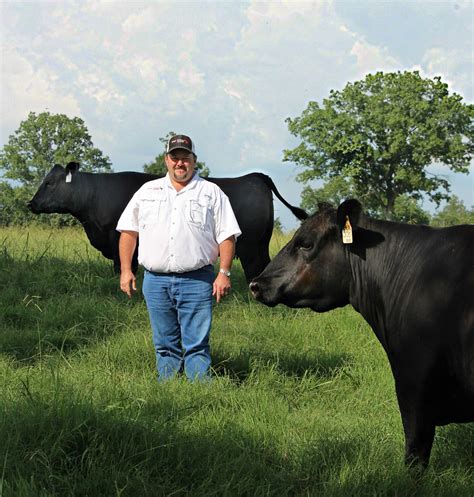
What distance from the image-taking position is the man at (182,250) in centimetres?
504

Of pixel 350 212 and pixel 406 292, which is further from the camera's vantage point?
pixel 350 212

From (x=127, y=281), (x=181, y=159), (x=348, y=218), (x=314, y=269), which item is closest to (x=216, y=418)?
(x=314, y=269)

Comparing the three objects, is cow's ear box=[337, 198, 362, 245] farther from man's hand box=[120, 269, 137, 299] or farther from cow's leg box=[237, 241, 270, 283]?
cow's leg box=[237, 241, 270, 283]

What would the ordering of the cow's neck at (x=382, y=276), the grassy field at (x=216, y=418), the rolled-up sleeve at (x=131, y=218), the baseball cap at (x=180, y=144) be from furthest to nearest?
1. the rolled-up sleeve at (x=131, y=218)
2. the baseball cap at (x=180, y=144)
3. the cow's neck at (x=382, y=276)
4. the grassy field at (x=216, y=418)

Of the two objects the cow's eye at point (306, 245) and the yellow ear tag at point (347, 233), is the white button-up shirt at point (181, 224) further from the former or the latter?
the yellow ear tag at point (347, 233)

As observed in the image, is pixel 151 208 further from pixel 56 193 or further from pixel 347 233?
pixel 56 193

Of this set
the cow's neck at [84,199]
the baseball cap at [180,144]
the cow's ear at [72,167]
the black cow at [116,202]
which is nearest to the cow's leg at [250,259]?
the black cow at [116,202]

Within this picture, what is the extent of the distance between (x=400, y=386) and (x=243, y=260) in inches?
233

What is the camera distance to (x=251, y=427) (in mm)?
4242

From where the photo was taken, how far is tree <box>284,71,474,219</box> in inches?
1732

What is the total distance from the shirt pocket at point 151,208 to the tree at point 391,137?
129 feet

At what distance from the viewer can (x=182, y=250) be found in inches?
197

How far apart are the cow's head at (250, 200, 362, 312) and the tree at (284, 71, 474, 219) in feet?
131

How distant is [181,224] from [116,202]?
5.46m
